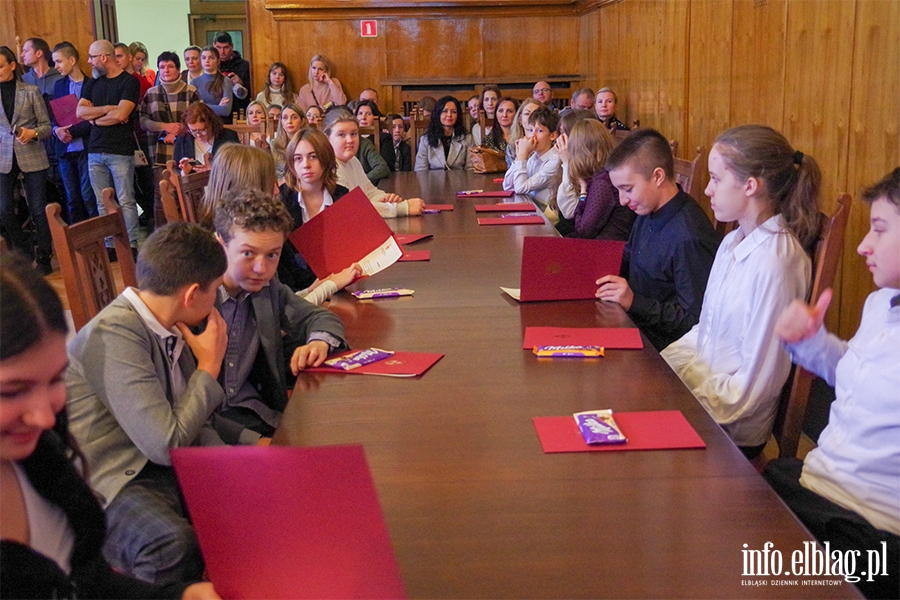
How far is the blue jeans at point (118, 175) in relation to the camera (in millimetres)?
7047

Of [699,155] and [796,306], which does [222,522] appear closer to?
[796,306]

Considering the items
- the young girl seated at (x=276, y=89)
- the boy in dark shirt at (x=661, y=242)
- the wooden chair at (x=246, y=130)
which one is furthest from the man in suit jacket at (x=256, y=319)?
the young girl seated at (x=276, y=89)

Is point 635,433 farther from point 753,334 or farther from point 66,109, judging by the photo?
point 66,109

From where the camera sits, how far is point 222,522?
3.82 ft

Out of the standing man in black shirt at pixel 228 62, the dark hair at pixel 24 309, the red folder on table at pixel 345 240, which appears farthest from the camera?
the standing man in black shirt at pixel 228 62

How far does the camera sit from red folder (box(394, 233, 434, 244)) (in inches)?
144

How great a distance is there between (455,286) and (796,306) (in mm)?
1209

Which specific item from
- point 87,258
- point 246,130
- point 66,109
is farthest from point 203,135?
point 87,258

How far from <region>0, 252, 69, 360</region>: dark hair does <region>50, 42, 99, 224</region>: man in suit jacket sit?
657 cm

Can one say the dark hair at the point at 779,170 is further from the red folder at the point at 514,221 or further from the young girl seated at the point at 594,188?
the red folder at the point at 514,221

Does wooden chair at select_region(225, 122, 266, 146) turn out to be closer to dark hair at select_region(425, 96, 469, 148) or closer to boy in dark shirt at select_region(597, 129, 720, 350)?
dark hair at select_region(425, 96, 469, 148)

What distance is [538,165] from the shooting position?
5551 millimetres

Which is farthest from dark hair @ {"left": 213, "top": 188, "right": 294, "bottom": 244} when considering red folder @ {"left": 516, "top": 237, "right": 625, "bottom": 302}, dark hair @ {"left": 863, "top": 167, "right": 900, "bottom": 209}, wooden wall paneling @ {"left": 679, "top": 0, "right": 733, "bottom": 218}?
wooden wall paneling @ {"left": 679, "top": 0, "right": 733, "bottom": 218}

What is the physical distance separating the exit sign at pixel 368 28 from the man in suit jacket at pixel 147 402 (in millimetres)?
8806
